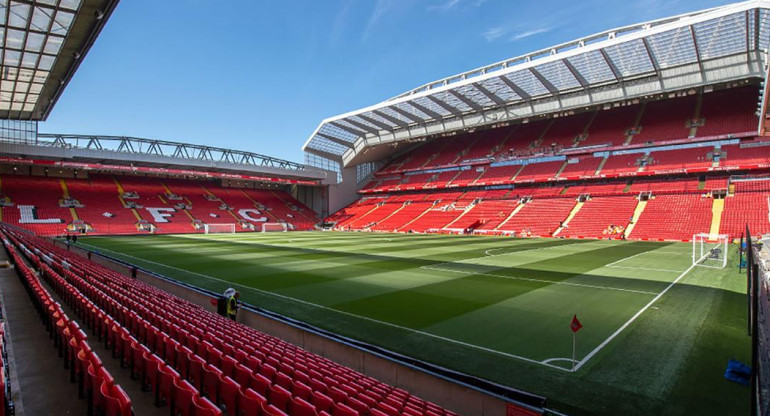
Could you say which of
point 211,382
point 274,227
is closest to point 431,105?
point 274,227

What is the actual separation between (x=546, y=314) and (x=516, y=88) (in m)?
35.3

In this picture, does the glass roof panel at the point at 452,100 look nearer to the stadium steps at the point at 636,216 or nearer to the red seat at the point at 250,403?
the stadium steps at the point at 636,216

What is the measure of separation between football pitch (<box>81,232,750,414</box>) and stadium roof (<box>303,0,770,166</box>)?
18.1m

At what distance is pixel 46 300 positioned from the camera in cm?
804

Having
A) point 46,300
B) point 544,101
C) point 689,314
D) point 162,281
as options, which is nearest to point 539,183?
point 544,101

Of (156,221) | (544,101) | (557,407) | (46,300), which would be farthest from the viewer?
(156,221)

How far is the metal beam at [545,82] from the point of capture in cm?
3775

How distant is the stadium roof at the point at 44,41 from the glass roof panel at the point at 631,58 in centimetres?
3560

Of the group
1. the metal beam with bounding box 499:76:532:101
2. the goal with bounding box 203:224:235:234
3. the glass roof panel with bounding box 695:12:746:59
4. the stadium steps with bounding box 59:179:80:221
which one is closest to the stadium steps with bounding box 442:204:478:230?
the metal beam with bounding box 499:76:532:101

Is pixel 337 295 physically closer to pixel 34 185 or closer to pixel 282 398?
pixel 282 398

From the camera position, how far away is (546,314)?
11.6m

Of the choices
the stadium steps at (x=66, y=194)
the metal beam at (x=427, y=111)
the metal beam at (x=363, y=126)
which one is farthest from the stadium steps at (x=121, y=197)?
the metal beam at (x=427, y=111)

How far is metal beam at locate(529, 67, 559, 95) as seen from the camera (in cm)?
3775

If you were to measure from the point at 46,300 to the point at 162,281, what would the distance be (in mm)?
6997
